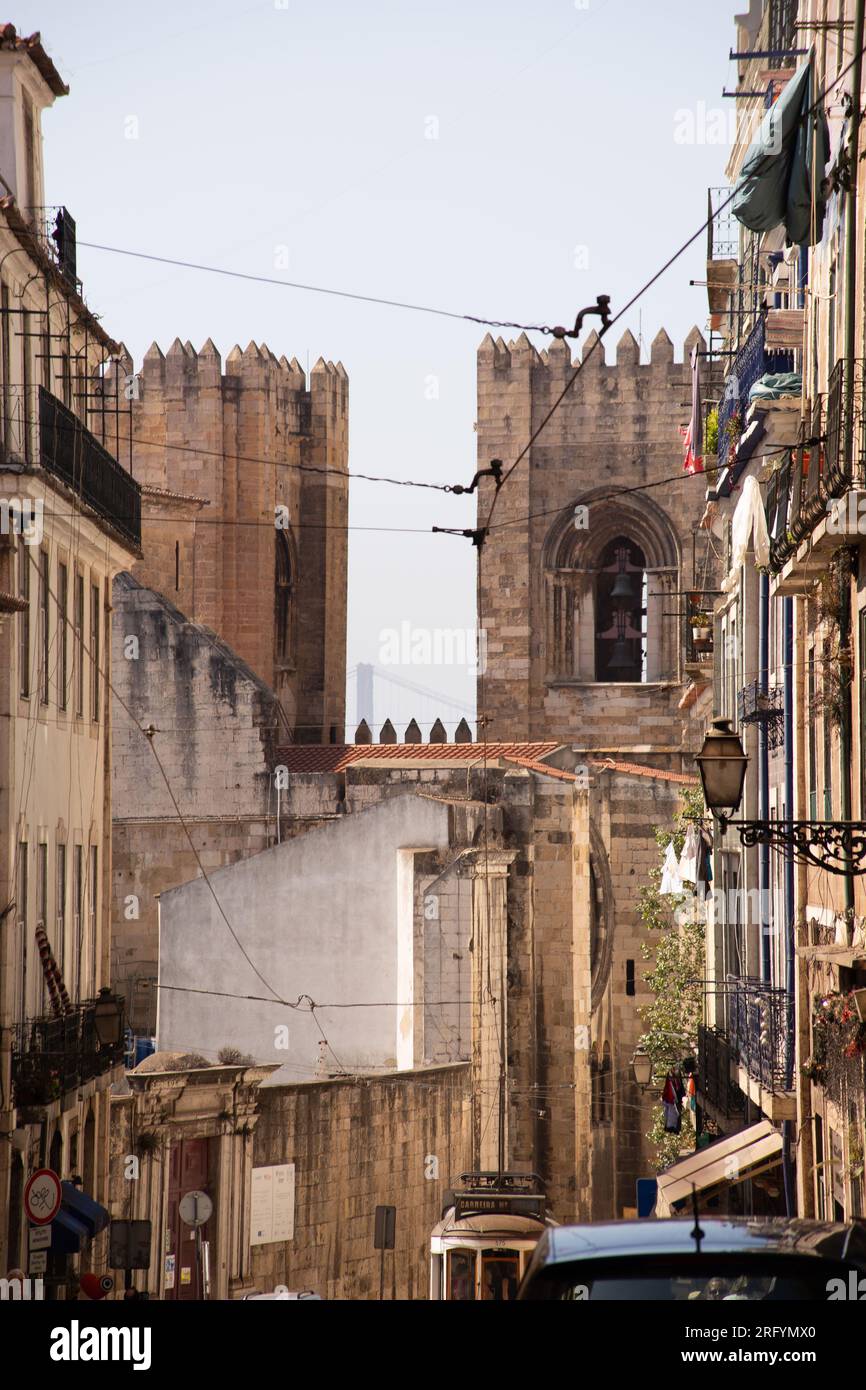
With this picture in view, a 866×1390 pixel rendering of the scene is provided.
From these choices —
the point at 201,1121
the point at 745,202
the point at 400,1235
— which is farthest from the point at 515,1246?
the point at 745,202

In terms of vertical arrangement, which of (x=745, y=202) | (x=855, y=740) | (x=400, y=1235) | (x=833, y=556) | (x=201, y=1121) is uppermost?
(x=745, y=202)

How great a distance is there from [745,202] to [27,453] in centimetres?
639

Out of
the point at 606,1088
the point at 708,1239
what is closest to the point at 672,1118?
the point at 606,1088

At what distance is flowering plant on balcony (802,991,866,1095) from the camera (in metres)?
13.4

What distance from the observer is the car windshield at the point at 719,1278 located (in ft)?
19.9

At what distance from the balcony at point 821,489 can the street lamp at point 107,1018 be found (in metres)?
7.31

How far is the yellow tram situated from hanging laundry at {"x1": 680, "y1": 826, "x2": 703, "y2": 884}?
5.07 meters

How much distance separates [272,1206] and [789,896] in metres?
7.27

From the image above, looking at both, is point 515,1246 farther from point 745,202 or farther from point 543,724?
point 543,724

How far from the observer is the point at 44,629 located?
19953 mm

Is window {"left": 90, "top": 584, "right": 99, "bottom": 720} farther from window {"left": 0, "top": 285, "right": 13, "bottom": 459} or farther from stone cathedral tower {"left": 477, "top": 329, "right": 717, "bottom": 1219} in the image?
stone cathedral tower {"left": 477, "top": 329, "right": 717, "bottom": 1219}

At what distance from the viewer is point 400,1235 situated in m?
25.5

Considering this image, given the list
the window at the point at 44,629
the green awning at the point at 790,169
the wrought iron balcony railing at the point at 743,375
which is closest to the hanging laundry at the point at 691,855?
the wrought iron balcony railing at the point at 743,375

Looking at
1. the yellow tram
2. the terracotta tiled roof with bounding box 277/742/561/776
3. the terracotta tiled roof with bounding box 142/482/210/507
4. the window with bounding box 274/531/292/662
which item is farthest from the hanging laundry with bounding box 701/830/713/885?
the window with bounding box 274/531/292/662
